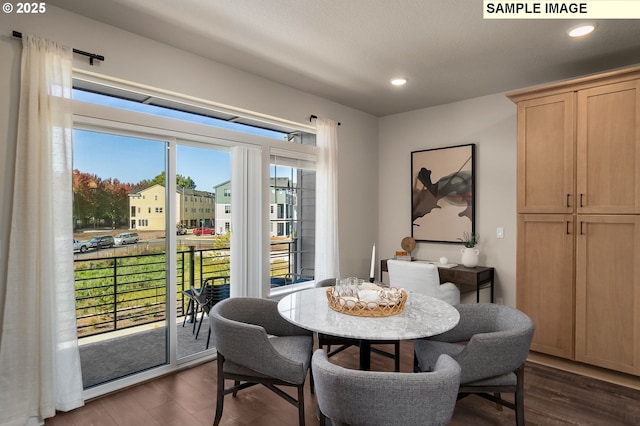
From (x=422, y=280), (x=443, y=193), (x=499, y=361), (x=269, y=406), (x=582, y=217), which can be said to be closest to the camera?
(x=499, y=361)

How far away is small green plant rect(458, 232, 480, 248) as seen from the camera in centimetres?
401

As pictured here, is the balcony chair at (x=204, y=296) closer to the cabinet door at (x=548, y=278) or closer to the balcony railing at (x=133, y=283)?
the balcony railing at (x=133, y=283)

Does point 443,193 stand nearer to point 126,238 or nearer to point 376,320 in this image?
point 376,320

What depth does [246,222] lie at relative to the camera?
3455 millimetres

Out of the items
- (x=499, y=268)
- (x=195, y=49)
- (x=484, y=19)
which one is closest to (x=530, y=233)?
(x=499, y=268)

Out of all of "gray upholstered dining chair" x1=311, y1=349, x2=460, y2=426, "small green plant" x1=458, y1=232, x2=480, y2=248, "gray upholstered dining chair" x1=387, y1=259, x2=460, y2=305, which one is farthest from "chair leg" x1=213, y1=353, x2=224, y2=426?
"small green plant" x1=458, y1=232, x2=480, y2=248

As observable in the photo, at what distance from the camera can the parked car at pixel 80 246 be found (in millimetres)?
Result: 2549

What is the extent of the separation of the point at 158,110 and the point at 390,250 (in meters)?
3.30

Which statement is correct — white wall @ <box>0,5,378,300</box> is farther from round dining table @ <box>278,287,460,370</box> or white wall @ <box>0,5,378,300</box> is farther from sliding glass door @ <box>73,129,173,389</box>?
round dining table @ <box>278,287,460,370</box>

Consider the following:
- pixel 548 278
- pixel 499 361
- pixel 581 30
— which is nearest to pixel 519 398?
pixel 499 361

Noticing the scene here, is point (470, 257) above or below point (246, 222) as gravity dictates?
below

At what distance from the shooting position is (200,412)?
2418 millimetres

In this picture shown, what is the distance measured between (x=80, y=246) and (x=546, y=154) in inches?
151

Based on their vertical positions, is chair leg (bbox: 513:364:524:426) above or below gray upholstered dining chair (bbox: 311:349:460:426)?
below
